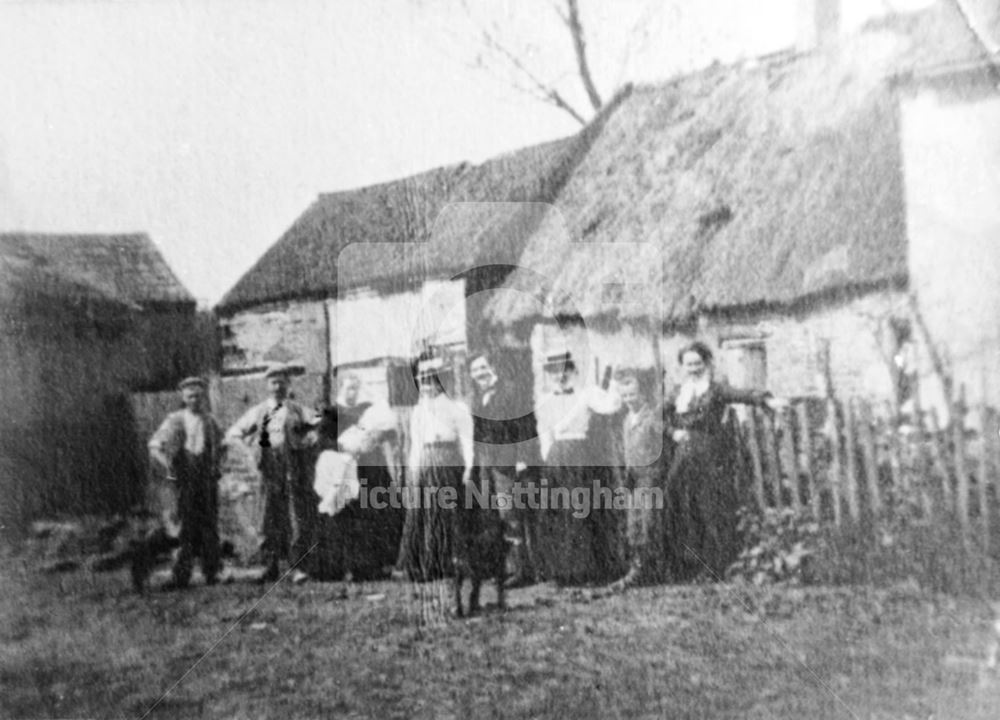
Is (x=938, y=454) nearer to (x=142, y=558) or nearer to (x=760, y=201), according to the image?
(x=760, y=201)

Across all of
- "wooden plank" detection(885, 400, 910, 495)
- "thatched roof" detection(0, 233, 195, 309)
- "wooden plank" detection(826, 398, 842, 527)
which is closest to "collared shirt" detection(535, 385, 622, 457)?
"wooden plank" detection(826, 398, 842, 527)

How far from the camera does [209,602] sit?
3.68 metres

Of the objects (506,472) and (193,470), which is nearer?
(506,472)

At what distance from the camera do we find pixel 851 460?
3438 mm

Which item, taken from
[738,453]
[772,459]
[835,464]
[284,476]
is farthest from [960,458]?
[284,476]

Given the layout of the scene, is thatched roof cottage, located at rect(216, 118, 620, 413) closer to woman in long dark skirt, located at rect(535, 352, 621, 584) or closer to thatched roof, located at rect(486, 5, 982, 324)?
thatched roof, located at rect(486, 5, 982, 324)

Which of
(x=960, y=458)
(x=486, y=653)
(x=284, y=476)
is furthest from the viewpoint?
(x=284, y=476)

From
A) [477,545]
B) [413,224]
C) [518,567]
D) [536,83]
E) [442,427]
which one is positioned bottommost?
[518,567]

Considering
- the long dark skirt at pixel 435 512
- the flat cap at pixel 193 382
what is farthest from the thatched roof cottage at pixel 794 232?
the flat cap at pixel 193 382

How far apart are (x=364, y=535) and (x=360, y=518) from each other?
7 cm

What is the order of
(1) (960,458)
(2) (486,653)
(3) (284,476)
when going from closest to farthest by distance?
(1) (960,458) → (2) (486,653) → (3) (284,476)

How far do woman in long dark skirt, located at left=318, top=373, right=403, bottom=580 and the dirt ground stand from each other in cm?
10

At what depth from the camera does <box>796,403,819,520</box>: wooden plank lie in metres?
3.45

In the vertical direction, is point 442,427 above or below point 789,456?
above
